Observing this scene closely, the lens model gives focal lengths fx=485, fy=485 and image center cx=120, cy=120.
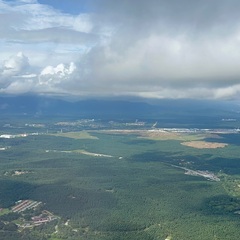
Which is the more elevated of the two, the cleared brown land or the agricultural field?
the cleared brown land

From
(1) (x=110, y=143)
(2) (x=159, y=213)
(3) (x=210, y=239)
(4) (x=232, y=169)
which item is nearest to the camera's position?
(3) (x=210, y=239)

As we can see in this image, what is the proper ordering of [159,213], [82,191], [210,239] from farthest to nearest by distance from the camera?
[82,191] < [159,213] < [210,239]

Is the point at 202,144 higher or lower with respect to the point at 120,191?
higher

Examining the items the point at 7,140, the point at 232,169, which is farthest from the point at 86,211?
the point at 7,140

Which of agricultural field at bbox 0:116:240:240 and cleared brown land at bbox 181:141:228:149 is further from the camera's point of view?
cleared brown land at bbox 181:141:228:149

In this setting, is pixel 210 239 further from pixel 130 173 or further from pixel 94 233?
pixel 130 173

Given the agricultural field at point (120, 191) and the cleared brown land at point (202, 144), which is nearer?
the agricultural field at point (120, 191)

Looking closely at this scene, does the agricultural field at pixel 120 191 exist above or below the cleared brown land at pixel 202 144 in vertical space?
below

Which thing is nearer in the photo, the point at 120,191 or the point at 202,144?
the point at 120,191
